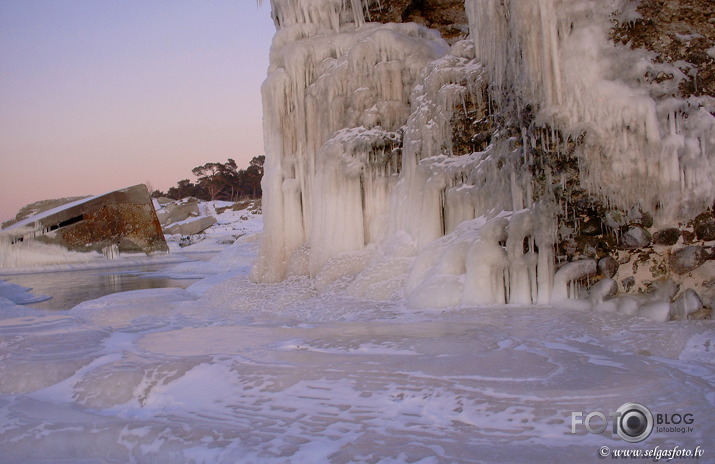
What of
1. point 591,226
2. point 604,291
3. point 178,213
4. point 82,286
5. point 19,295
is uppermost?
point 178,213

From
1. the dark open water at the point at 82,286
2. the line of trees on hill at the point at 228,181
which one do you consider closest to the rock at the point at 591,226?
the dark open water at the point at 82,286

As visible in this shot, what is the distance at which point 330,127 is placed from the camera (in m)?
9.43

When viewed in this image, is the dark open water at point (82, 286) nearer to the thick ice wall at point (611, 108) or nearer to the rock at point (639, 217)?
the thick ice wall at point (611, 108)

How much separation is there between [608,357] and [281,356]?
2535 millimetres

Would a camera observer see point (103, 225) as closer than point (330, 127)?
No

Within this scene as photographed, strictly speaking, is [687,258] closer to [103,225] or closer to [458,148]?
[458,148]

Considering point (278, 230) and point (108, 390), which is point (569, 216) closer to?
point (108, 390)

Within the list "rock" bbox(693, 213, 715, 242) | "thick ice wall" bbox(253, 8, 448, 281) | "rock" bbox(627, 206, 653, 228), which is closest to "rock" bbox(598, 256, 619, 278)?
"rock" bbox(627, 206, 653, 228)

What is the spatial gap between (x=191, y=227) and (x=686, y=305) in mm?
37349

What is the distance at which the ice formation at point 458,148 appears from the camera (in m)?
5.38

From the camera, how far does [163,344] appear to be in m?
5.34

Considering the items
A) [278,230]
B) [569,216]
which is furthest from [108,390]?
[278,230]

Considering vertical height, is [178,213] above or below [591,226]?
above

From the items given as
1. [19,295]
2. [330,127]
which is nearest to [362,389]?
[330,127]
